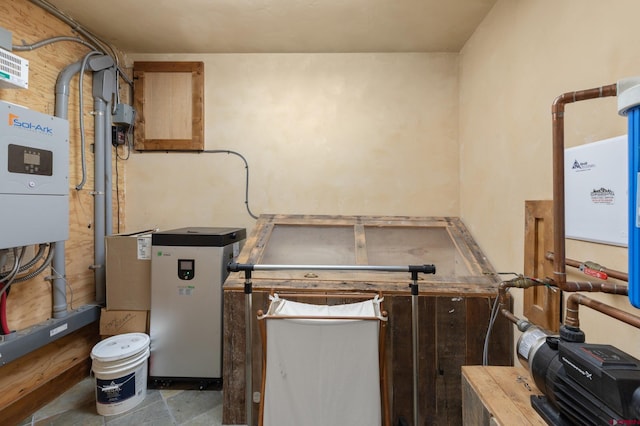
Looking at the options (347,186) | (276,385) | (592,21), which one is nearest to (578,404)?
(276,385)

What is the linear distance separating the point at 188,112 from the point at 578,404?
10.2 feet

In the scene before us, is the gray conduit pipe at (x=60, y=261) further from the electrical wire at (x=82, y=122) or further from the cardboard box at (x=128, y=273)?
the cardboard box at (x=128, y=273)

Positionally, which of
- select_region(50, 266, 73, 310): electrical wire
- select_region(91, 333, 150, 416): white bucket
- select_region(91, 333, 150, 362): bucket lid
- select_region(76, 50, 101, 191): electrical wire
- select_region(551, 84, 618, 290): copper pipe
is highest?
select_region(76, 50, 101, 191): electrical wire

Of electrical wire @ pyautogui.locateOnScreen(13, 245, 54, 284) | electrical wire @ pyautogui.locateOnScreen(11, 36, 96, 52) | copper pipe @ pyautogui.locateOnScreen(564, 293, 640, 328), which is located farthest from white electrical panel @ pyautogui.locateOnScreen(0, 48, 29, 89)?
copper pipe @ pyautogui.locateOnScreen(564, 293, 640, 328)

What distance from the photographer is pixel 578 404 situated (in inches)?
30.0

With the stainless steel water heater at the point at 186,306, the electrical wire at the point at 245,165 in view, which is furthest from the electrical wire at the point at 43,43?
the stainless steel water heater at the point at 186,306

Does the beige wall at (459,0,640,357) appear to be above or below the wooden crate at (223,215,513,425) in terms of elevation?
above

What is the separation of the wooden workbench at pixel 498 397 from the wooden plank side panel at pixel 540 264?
1.25 feet

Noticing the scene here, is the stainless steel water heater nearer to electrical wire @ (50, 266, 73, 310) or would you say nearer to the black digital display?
electrical wire @ (50, 266, 73, 310)

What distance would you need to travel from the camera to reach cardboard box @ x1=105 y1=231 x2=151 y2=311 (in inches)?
89.7

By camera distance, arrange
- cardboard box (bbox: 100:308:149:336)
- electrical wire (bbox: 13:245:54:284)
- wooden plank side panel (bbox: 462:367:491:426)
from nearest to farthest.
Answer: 1. wooden plank side panel (bbox: 462:367:491:426)
2. electrical wire (bbox: 13:245:54:284)
3. cardboard box (bbox: 100:308:149:336)

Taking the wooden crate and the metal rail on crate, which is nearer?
the metal rail on crate

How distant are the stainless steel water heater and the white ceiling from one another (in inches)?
65.4

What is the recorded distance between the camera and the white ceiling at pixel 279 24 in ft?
6.47
